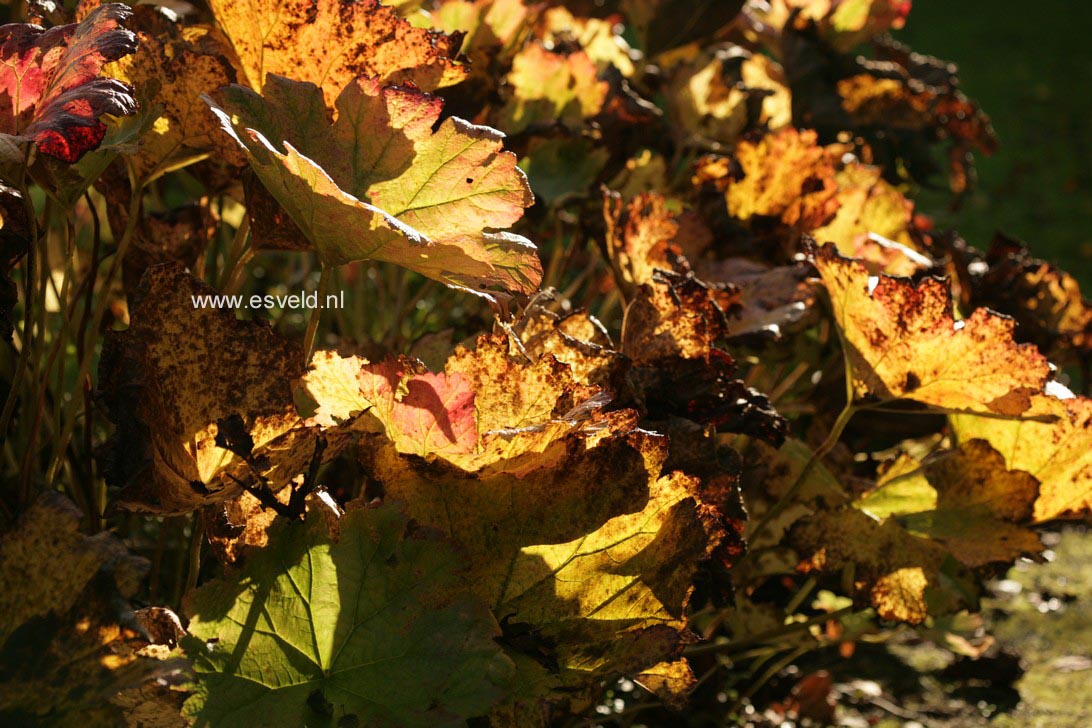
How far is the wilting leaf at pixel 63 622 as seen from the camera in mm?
645

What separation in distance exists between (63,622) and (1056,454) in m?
0.90

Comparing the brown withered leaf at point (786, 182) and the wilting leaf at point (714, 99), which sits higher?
the brown withered leaf at point (786, 182)

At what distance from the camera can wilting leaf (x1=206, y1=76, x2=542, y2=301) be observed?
2.43 ft

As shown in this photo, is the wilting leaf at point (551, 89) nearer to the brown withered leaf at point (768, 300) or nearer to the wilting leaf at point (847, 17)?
the brown withered leaf at point (768, 300)

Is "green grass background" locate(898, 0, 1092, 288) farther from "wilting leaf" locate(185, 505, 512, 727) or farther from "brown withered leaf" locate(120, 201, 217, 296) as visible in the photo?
"wilting leaf" locate(185, 505, 512, 727)

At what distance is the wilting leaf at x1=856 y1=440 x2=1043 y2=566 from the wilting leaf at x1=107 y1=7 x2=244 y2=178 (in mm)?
A: 725

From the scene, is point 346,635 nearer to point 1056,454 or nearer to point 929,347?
point 929,347

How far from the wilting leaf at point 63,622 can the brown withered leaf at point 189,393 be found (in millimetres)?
65

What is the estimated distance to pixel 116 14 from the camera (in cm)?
74

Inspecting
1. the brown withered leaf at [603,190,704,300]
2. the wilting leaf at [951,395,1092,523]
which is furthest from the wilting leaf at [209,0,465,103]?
the wilting leaf at [951,395,1092,523]

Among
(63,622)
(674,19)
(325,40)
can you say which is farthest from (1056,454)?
(674,19)

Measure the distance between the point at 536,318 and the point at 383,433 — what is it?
0.74 ft

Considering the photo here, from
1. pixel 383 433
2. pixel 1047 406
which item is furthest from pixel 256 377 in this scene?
pixel 1047 406

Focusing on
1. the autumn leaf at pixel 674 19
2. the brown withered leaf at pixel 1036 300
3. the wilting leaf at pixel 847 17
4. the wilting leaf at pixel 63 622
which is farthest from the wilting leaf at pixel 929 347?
the wilting leaf at pixel 847 17
